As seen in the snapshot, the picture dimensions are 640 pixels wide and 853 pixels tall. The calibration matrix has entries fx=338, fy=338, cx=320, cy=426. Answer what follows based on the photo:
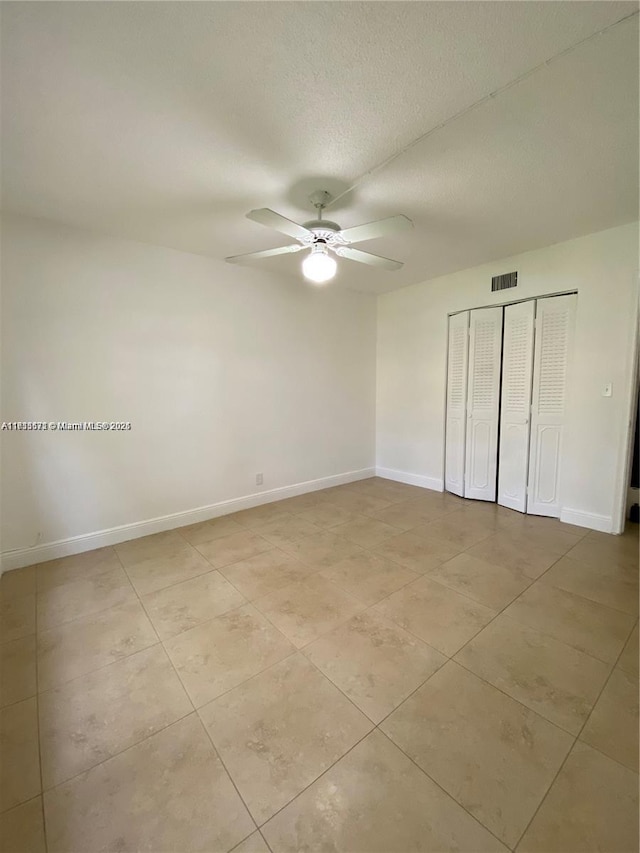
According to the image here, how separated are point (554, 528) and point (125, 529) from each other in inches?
156

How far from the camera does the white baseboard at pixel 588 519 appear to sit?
3.05 meters

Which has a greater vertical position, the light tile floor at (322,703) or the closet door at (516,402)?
the closet door at (516,402)

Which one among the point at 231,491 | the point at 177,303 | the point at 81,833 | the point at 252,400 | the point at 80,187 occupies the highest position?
the point at 80,187

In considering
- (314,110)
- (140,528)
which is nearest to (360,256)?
(314,110)

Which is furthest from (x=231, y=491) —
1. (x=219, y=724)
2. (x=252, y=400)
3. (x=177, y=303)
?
(x=219, y=724)

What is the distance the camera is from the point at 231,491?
3709mm

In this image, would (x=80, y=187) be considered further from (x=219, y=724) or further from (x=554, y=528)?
(x=554, y=528)

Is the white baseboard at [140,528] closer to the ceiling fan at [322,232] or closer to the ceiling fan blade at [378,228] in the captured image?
the ceiling fan at [322,232]

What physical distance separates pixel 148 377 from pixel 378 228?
233 cm

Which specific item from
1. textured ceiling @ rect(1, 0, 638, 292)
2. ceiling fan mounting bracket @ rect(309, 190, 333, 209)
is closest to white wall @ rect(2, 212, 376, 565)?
textured ceiling @ rect(1, 0, 638, 292)

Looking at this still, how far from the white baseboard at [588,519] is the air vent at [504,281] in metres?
2.33

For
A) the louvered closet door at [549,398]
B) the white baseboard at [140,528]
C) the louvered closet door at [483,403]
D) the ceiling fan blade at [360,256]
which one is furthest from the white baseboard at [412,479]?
the ceiling fan blade at [360,256]

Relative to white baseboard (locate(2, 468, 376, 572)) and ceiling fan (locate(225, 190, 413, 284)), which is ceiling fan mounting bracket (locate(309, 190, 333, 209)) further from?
white baseboard (locate(2, 468, 376, 572))

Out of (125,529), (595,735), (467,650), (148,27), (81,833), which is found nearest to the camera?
(81,833)
